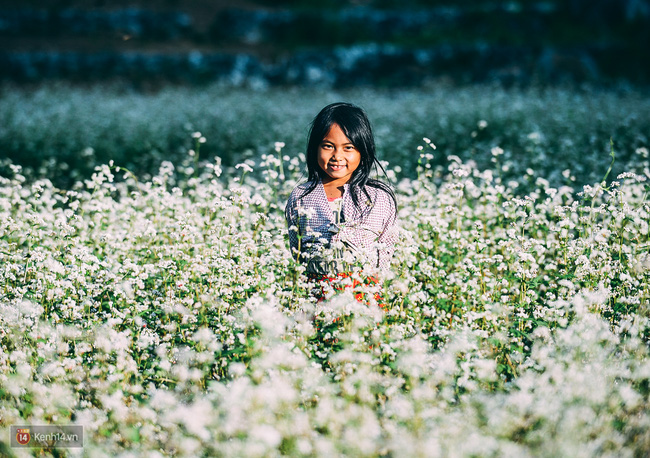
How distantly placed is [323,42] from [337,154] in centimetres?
2109

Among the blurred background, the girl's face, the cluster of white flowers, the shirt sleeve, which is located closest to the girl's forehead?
the girl's face

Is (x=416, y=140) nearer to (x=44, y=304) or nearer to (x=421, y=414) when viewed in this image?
(x=44, y=304)

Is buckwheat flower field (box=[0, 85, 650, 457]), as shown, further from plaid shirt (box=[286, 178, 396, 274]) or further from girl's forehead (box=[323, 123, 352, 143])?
girl's forehead (box=[323, 123, 352, 143])

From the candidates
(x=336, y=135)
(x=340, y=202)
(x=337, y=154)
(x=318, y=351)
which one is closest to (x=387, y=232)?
(x=340, y=202)

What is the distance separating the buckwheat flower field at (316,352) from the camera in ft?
8.12

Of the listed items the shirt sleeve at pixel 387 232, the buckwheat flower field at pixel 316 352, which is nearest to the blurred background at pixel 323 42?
the buckwheat flower field at pixel 316 352

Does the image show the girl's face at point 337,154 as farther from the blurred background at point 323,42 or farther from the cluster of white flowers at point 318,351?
the blurred background at point 323,42

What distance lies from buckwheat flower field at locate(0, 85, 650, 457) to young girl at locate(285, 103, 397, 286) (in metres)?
0.19

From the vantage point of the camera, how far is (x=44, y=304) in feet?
13.4

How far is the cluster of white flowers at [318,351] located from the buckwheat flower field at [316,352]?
16 mm

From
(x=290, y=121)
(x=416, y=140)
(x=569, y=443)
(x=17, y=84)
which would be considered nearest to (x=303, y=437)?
(x=569, y=443)

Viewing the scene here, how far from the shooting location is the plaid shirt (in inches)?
151

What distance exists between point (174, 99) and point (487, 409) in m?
15.2

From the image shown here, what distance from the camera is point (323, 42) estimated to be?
77.6 ft
